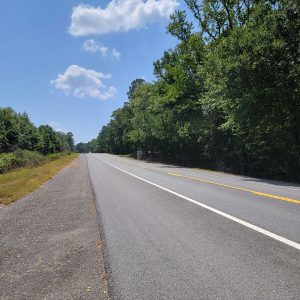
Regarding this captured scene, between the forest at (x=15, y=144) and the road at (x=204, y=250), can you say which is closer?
the road at (x=204, y=250)

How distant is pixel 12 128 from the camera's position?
181 feet

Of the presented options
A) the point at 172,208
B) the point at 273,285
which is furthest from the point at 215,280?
the point at 172,208

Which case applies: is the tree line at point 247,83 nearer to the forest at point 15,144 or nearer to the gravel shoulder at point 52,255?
the gravel shoulder at point 52,255

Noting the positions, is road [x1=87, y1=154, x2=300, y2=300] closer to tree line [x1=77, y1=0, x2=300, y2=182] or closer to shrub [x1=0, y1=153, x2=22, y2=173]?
tree line [x1=77, y1=0, x2=300, y2=182]

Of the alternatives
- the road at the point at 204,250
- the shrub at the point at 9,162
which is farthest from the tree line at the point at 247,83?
the shrub at the point at 9,162

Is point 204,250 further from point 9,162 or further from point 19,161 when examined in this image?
point 19,161

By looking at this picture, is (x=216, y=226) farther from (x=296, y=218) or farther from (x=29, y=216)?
(x=29, y=216)

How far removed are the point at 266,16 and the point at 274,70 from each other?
115 inches

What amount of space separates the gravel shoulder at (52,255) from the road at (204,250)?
0.28 metres

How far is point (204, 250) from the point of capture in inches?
225

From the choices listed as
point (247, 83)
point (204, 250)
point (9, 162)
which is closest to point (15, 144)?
point (9, 162)

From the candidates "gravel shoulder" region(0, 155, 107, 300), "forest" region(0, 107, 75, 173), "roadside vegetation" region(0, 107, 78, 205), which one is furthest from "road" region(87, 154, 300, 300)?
"forest" region(0, 107, 75, 173)

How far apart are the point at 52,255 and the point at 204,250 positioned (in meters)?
2.42

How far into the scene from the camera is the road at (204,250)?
13.8ft
